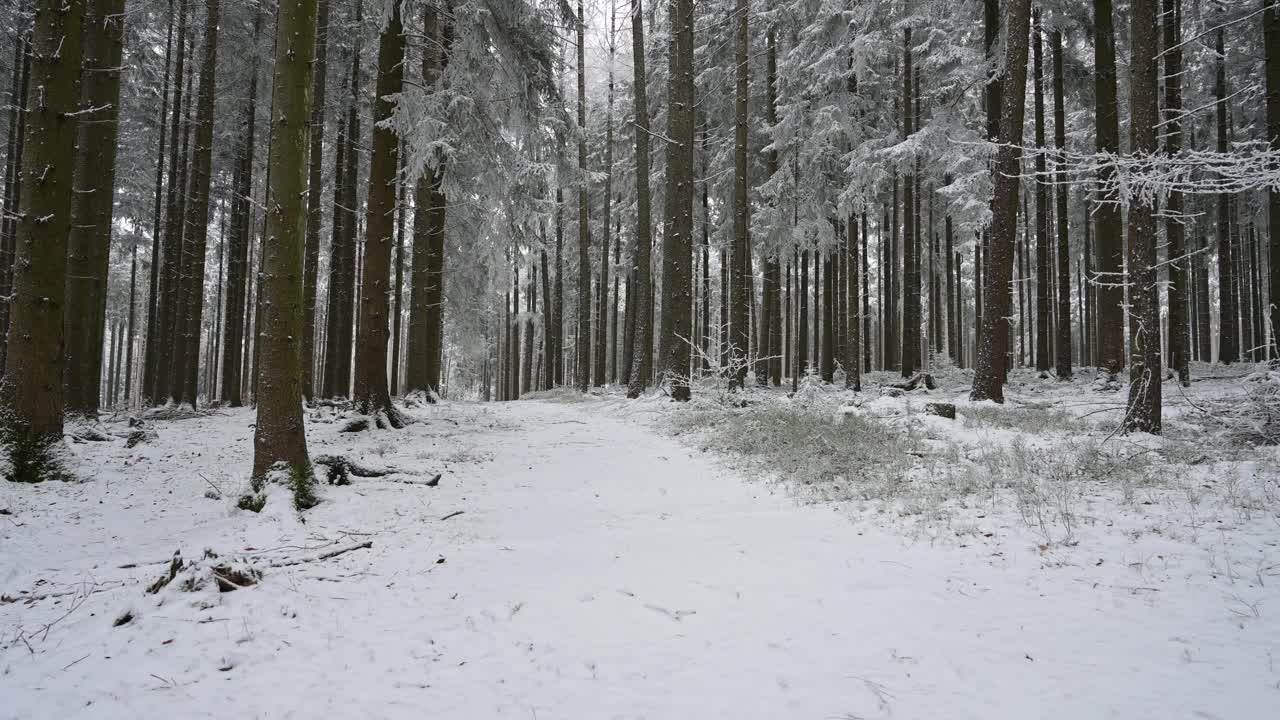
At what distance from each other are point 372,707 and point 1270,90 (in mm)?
17602

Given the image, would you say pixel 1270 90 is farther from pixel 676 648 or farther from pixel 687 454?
pixel 676 648

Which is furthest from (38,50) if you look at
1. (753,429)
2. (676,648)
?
(753,429)

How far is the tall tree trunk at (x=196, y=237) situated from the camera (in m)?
12.9

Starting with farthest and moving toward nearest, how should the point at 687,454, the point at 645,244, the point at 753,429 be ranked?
the point at 645,244 → the point at 753,429 → the point at 687,454

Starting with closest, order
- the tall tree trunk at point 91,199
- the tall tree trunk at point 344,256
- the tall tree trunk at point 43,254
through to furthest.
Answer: the tall tree trunk at point 43,254
the tall tree trunk at point 91,199
the tall tree trunk at point 344,256

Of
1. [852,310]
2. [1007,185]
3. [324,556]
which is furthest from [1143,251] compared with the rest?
[324,556]

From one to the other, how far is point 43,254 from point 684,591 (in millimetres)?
7635

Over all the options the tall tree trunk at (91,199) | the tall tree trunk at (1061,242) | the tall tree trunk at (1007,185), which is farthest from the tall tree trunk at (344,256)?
the tall tree trunk at (1061,242)

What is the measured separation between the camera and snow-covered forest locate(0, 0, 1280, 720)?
102 inches

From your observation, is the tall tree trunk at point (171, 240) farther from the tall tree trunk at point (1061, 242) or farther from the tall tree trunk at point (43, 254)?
the tall tree trunk at point (1061, 242)

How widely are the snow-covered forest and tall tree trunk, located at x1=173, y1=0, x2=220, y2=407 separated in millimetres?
117

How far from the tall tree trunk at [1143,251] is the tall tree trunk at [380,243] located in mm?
10422

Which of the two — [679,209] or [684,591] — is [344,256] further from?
[684,591]

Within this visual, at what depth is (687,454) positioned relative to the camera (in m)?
8.42
